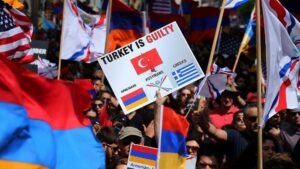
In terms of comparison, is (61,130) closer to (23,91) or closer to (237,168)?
(23,91)

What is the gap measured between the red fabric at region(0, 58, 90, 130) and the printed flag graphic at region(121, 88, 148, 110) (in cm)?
58

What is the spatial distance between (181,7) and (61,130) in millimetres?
12001

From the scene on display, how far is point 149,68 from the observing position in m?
6.71

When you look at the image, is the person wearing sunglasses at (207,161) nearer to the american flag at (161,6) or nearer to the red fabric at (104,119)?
the red fabric at (104,119)

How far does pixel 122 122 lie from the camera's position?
9.15m

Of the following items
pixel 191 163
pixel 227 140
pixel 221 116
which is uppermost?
pixel 191 163

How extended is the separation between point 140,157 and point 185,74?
32.2 inches

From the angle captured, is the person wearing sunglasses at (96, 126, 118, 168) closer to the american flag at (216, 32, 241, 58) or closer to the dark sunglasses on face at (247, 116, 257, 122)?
the dark sunglasses on face at (247, 116, 257, 122)

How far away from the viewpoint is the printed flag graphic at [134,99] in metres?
6.56

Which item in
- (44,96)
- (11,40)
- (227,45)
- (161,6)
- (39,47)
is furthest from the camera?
(227,45)

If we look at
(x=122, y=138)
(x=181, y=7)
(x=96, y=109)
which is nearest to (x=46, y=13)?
(x=181, y=7)

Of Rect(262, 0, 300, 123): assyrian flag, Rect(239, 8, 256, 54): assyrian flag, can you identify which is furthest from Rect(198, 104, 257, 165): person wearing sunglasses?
Rect(239, 8, 256, 54): assyrian flag

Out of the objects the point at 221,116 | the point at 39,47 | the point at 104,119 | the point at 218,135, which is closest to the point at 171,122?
the point at 218,135

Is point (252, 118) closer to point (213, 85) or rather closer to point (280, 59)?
point (280, 59)
